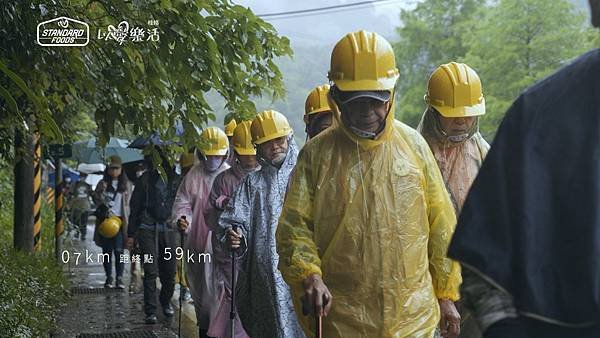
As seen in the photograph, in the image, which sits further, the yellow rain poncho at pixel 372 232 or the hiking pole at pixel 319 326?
the yellow rain poncho at pixel 372 232

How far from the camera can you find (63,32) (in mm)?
6090

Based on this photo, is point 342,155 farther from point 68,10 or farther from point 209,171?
point 209,171

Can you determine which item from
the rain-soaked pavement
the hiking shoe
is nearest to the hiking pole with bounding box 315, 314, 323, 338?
the rain-soaked pavement

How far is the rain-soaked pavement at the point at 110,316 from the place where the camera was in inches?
384

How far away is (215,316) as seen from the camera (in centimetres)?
792

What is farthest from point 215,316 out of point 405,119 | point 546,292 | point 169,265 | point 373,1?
point 405,119

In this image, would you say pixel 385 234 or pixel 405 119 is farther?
pixel 405 119

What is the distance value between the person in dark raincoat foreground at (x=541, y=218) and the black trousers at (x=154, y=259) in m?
8.34

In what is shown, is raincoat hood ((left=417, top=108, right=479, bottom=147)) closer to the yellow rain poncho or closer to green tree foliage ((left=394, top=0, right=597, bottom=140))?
the yellow rain poncho

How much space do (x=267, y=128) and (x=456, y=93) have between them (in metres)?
1.59

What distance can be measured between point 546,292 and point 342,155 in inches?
89.1

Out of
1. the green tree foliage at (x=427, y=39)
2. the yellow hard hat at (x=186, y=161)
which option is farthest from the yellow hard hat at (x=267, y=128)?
the green tree foliage at (x=427, y=39)

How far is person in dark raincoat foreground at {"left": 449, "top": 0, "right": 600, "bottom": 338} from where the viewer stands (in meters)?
2.02

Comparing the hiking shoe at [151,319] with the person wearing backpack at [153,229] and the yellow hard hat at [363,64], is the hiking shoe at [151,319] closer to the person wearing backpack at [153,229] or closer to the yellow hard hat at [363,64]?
the person wearing backpack at [153,229]
